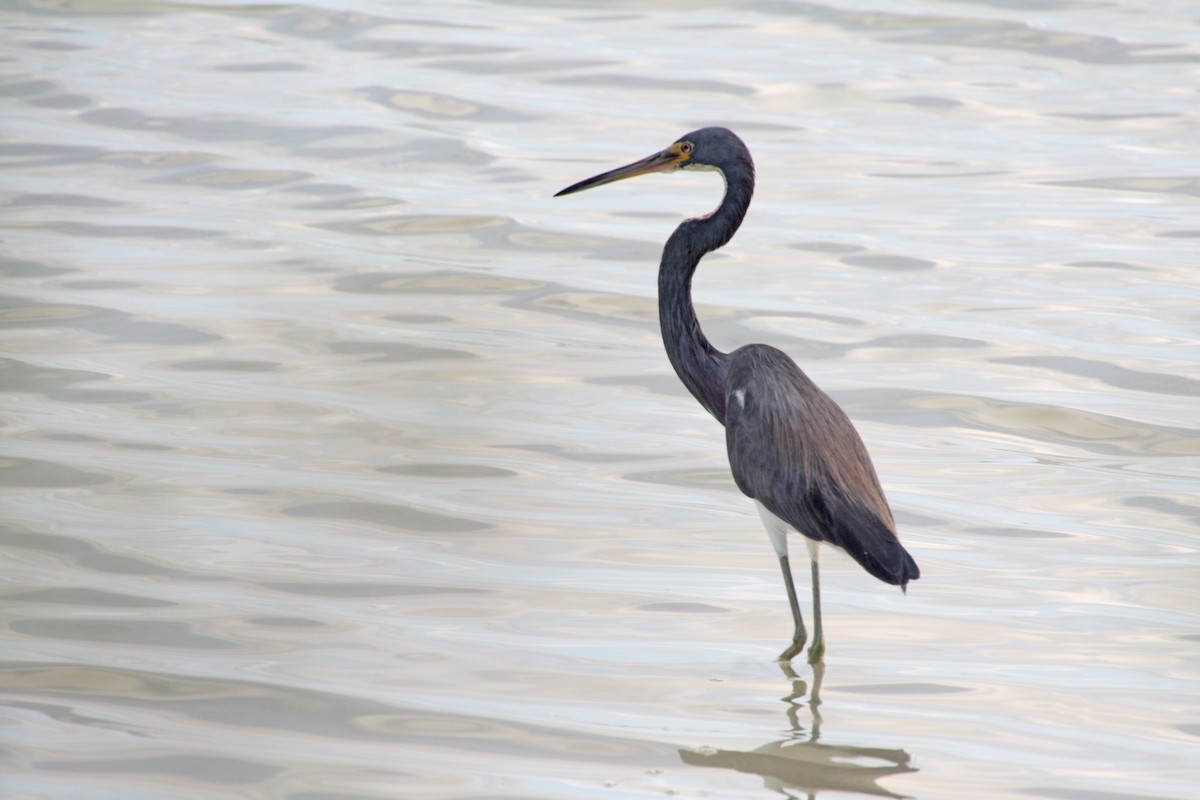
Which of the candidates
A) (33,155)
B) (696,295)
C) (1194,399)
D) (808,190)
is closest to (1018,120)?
(808,190)

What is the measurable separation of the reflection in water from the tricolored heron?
535 millimetres

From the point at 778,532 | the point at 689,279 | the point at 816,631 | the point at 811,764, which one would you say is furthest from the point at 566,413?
the point at 811,764

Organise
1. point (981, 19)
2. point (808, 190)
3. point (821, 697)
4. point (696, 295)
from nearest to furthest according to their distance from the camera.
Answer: point (821, 697) < point (696, 295) < point (808, 190) < point (981, 19)

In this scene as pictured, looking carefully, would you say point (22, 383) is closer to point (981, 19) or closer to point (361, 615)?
point (361, 615)

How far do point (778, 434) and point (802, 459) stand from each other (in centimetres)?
14

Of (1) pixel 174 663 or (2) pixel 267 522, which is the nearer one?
(1) pixel 174 663

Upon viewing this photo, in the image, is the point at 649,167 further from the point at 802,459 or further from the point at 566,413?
the point at 566,413

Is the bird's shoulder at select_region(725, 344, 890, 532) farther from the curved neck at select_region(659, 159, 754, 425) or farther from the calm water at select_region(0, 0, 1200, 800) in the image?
the calm water at select_region(0, 0, 1200, 800)

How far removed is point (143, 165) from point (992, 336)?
6.74m

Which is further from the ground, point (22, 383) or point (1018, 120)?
point (1018, 120)

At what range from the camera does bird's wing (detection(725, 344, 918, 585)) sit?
5.21m

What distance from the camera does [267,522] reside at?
665cm

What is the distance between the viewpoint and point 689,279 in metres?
6.12

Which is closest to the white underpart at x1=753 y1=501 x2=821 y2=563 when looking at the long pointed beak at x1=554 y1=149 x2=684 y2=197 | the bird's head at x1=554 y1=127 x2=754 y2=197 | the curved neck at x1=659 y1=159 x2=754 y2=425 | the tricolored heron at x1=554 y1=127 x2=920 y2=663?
the tricolored heron at x1=554 y1=127 x2=920 y2=663
